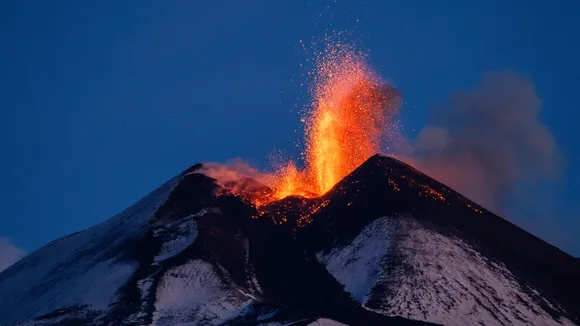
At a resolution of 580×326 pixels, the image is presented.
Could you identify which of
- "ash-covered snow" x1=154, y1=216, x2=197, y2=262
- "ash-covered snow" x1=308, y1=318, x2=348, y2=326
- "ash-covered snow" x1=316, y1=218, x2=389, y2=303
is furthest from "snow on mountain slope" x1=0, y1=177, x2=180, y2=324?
"ash-covered snow" x1=308, y1=318, x2=348, y2=326

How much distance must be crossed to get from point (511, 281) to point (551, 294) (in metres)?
6.03

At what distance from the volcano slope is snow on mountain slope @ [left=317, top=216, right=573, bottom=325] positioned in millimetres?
270

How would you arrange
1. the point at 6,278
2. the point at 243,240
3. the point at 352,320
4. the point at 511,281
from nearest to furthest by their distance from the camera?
the point at 352,320
the point at 511,281
the point at 243,240
the point at 6,278

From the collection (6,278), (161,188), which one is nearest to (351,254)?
(161,188)

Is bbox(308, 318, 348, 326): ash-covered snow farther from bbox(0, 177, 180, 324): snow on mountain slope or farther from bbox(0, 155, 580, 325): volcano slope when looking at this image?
bbox(0, 177, 180, 324): snow on mountain slope

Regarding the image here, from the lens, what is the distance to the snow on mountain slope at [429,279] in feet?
395

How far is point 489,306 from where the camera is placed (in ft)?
402

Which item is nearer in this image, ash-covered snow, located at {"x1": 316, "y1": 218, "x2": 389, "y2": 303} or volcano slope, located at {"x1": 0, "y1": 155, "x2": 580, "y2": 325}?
volcano slope, located at {"x1": 0, "y1": 155, "x2": 580, "y2": 325}

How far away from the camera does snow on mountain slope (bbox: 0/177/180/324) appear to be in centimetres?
13500

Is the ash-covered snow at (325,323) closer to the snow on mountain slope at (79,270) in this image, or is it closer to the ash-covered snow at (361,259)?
the ash-covered snow at (361,259)

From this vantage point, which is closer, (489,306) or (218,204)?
(489,306)

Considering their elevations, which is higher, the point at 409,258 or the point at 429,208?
the point at 429,208

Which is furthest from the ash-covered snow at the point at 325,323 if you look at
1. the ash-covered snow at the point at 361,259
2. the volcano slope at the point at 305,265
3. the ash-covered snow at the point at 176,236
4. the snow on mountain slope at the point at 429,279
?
the ash-covered snow at the point at 176,236

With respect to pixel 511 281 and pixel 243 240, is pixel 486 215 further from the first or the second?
pixel 243 240
